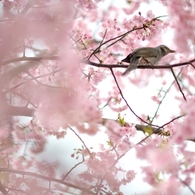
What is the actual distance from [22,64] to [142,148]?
1.60 m

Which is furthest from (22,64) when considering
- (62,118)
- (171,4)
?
(171,4)

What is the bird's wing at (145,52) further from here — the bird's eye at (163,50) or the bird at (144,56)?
the bird's eye at (163,50)

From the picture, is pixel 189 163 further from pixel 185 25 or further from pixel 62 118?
pixel 185 25

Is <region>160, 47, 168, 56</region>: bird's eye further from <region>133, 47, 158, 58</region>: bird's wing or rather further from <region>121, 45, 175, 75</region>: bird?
<region>133, 47, 158, 58</region>: bird's wing

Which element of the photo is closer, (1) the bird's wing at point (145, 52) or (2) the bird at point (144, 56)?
(2) the bird at point (144, 56)

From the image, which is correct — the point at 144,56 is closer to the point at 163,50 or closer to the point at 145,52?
the point at 145,52

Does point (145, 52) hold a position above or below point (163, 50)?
below

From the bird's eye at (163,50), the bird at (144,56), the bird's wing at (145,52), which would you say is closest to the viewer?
the bird at (144,56)

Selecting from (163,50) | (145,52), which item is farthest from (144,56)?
(163,50)

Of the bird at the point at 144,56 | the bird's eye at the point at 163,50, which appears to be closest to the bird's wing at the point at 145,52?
the bird at the point at 144,56

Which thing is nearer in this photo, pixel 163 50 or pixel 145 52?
pixel 145 52

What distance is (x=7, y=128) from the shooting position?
2.06 meters

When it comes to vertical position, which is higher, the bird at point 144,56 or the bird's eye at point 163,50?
the bird's eye at point 163,50

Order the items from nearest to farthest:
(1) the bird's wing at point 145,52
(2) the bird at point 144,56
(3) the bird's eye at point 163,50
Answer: (2) the bird at point 144,56 → (1) the bird's wing at point 145,52 → (3) the bird's eye at point 163,50
